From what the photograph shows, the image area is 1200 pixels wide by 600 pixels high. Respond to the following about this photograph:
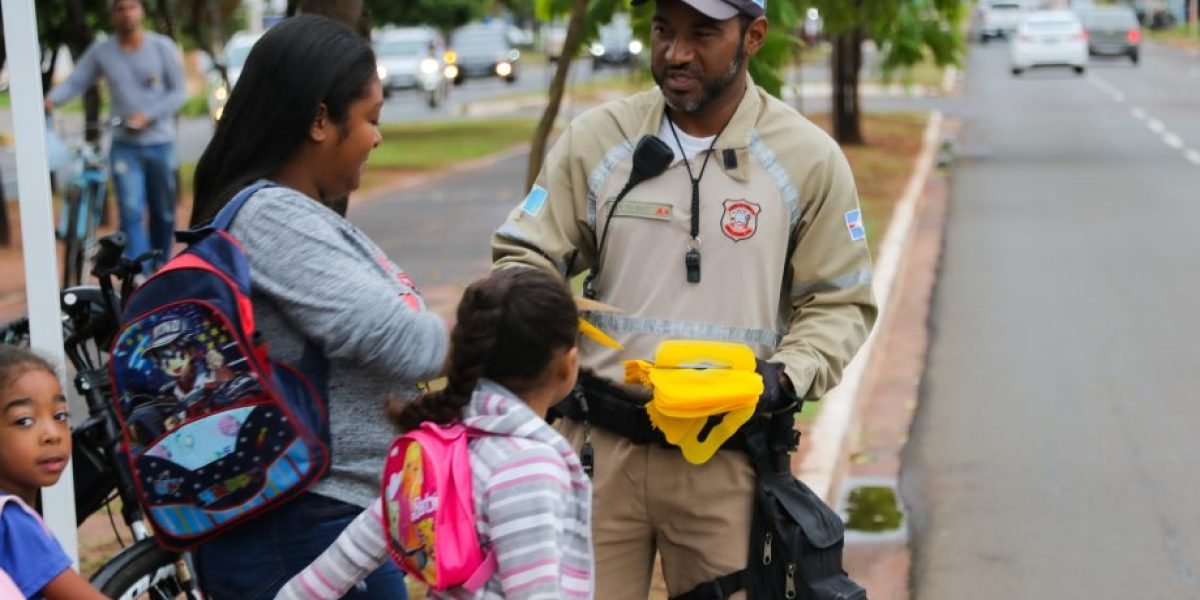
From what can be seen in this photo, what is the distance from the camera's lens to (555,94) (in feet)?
22.1

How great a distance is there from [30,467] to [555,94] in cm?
410

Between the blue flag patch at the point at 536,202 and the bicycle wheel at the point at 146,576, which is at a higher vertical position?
the blue flag patch at the point at 536,202

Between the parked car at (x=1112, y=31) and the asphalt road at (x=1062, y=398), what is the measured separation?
35.8 meters

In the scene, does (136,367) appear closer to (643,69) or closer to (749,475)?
(749,475)

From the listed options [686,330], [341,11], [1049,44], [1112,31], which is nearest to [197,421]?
[686,330]

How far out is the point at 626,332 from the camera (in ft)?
11.2

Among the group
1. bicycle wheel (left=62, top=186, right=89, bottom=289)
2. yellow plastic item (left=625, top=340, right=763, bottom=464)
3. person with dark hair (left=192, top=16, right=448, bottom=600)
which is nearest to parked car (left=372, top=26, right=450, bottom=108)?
bicycle wheel (left=62, top=186, right=89, bottom=289)

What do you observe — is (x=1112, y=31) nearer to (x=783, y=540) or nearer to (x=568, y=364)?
(x=783, y=540)

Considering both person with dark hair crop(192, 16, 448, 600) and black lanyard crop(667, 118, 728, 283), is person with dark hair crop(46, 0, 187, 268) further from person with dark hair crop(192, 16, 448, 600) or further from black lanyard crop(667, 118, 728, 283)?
person with dark hair crop(192, 16, 448, 600)

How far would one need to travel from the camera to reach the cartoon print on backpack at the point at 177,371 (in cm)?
277

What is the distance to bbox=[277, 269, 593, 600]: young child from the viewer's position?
Result: 2.66 m

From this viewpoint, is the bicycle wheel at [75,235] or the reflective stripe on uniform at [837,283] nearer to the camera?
the reflective stripe on uniform at [837,283]

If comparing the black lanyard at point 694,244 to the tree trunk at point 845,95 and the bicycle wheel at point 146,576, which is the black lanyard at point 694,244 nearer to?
the bicycle wheel at point 146,576

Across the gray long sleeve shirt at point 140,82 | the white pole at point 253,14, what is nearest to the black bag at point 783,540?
the gray long sleeve shirt at point 140,82
